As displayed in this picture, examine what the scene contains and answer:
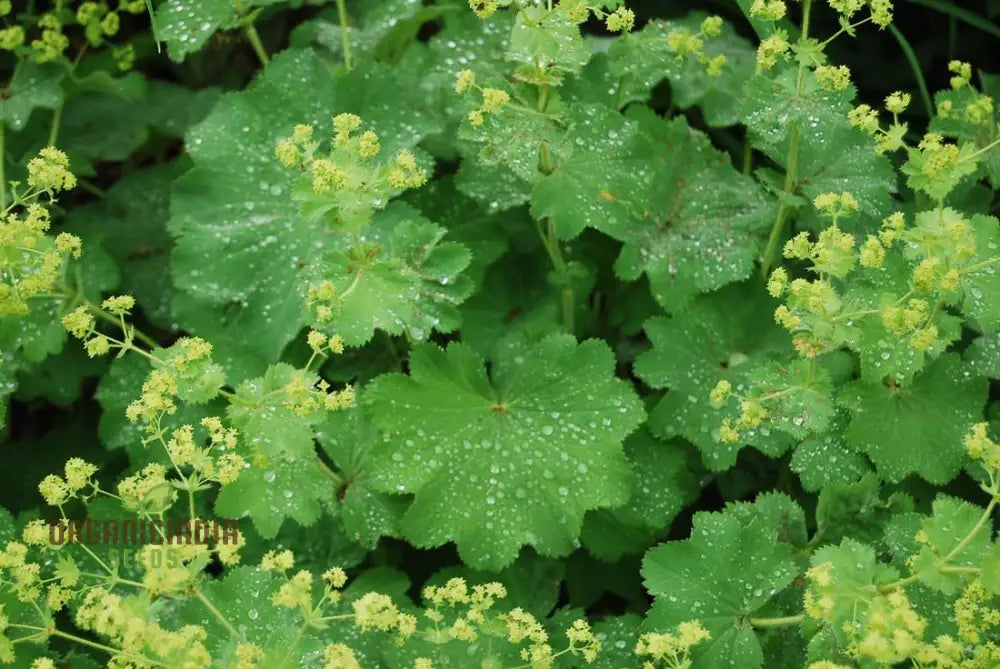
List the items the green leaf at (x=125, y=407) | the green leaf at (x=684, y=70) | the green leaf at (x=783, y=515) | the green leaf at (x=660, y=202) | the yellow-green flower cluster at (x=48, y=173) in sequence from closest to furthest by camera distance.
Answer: the yellow-green flower cluster at (x=48, y=173) → the green leaf at (x=783, y=515) → the green leaf at (x=660, y=202) → the green leaf at (x=684, y=70) → the green leaf at (x=125, y=407)

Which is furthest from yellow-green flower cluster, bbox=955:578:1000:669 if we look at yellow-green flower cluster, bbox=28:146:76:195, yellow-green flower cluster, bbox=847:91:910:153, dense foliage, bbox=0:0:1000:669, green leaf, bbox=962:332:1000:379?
yellow-green flower cluster, bbox=28:146:76:195

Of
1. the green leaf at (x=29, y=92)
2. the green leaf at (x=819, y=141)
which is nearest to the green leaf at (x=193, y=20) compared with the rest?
the green leaf at (x=29, y=92)

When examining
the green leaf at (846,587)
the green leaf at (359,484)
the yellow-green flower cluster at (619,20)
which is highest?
the yellow-green flower cluster at (619,20)

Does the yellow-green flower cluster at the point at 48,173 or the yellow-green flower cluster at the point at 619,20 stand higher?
the yellow-green flower cluster at the point at 619,20

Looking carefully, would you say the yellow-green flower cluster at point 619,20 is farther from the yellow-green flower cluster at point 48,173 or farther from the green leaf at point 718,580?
the yellow-green flower cluster at point 48,173

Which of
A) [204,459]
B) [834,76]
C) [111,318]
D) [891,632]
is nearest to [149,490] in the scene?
[204,459]

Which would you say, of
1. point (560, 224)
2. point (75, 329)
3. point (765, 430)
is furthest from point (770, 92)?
point (75, 329)

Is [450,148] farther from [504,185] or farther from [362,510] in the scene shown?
[362,510]

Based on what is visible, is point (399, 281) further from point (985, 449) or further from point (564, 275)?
point (985, 449)

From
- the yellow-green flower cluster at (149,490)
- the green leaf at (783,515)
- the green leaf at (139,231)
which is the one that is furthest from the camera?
the green leaf at (139,231)
